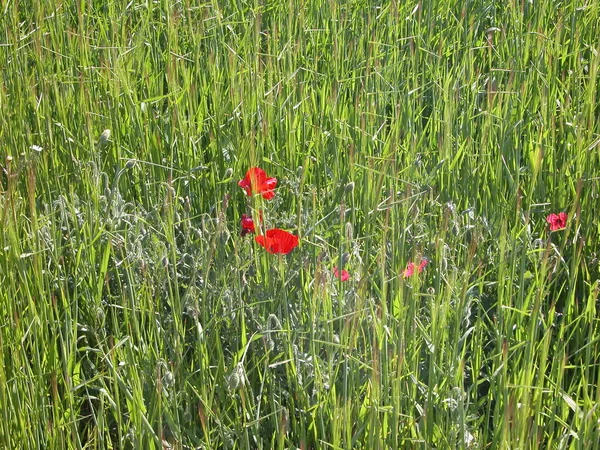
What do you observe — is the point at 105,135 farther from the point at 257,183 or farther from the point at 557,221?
the point at 557,221

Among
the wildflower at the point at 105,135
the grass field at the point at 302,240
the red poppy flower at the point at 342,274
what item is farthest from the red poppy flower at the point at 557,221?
the wildflower at the point at 105,135

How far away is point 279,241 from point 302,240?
0.39 feet

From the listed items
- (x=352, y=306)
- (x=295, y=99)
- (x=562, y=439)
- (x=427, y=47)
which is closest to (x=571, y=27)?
(x=427, y=47)

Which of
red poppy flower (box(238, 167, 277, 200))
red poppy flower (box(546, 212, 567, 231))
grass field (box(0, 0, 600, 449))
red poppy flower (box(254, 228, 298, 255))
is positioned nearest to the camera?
grass field (box(0, 0, 600, 449))

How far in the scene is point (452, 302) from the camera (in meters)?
1.51

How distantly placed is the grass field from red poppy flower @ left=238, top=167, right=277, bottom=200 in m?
0.03

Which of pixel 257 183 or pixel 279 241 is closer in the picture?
pixel 279 241

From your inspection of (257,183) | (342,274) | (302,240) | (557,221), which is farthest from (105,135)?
(557,221)

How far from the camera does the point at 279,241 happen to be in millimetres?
1367

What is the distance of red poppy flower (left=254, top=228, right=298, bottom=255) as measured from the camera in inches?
53.3

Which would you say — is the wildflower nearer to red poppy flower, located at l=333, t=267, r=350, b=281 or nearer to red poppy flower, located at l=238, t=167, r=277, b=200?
red poppy flower, located at l=238, t=167, r=277, b=200

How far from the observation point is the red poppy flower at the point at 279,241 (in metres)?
1.35

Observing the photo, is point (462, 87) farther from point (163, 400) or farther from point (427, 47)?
point (163, 400)

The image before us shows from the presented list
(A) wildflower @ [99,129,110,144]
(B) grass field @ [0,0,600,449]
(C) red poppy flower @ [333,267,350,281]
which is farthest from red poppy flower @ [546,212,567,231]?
(A) wildflower @ [99,129,110,144]
